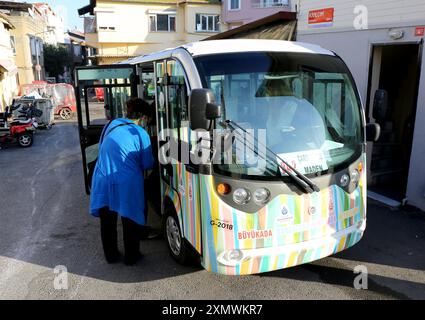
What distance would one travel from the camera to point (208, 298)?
3.85 metres

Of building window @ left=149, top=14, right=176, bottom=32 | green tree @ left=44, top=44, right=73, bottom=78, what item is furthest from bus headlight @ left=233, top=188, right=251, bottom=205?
green tree @ left=44, top=44, right=73, bottom=78

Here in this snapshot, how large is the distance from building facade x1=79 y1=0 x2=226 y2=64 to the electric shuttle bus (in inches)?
1133

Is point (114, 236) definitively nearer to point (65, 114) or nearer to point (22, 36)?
point (65, 114)

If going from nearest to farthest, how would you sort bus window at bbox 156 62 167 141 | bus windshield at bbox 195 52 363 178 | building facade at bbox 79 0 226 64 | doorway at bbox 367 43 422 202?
bus windshield at bbox 195 52 363 178 < bus window at bbox 156 62 167 141 < doorway at bbox 367 43 422 202 < building facade at bbox 79 0 226 64

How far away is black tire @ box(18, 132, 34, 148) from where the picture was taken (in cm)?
1287

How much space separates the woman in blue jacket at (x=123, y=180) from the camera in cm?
420

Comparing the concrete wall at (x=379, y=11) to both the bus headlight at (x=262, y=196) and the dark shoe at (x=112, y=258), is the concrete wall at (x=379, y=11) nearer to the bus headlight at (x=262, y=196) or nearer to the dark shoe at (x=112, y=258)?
the bus headlight at (x=262, y=196)

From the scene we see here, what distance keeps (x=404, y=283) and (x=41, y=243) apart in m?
4.49

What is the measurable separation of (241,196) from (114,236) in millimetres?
1876

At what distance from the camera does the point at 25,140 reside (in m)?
13.0

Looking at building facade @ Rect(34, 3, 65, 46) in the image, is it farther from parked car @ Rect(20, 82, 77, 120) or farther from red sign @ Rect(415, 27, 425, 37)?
red sign @ Rect(415, 27, 425, 37)

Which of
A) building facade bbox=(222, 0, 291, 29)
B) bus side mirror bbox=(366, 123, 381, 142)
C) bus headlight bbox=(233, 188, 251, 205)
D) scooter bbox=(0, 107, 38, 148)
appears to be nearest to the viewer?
bus headlight bbox=(233, 188, 251, 205)
